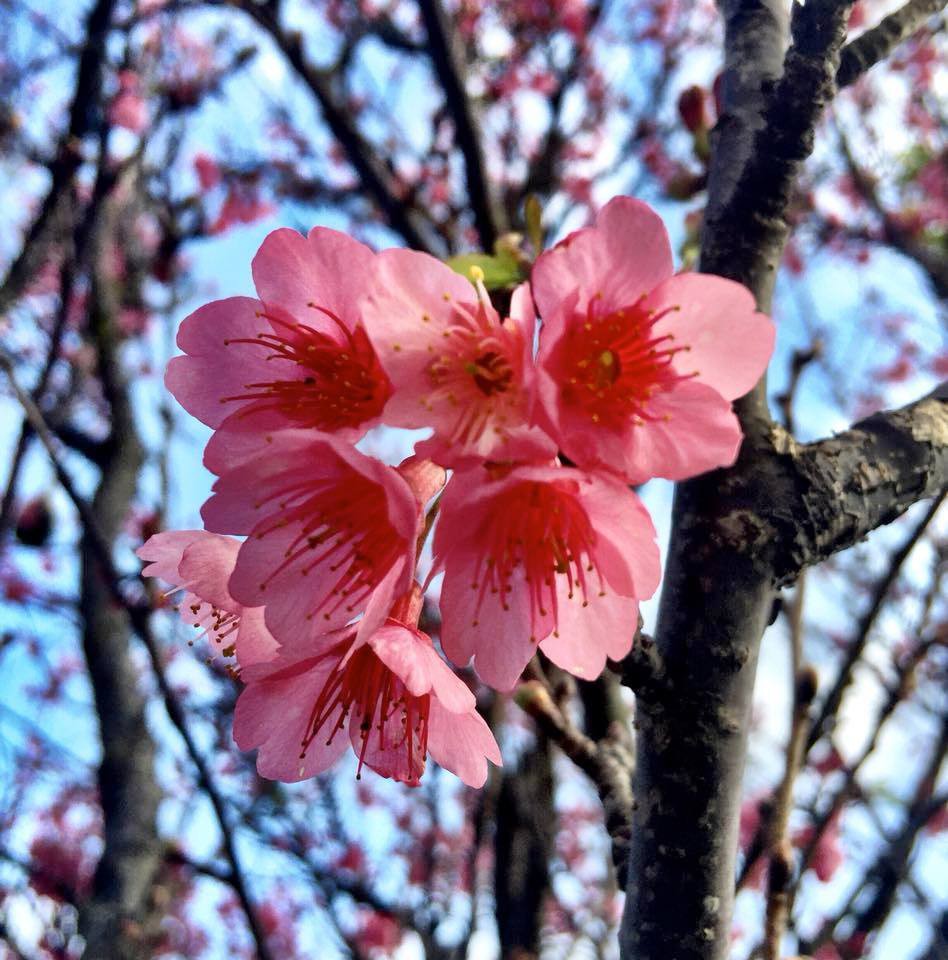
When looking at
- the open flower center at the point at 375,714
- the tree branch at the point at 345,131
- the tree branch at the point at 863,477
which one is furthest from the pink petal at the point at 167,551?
the tree branch at the point at 345,131

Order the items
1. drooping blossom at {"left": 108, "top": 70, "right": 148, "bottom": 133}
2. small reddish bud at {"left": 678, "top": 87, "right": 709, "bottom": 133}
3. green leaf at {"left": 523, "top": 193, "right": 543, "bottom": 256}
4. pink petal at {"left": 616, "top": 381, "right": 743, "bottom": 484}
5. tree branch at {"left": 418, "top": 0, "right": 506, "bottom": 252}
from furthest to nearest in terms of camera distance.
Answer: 1. drooping blossom at {"left": 108, "top": 70, "right": 148, "bottom": 133}
2. tree branch at {"left": 418, "top": 0, "right": 506, "bottom": 252}
3. small reddish bud at {"left": 678, "top": 87, "right": 709, "bottom": 133}
4. green leaf at {"left": 523, "top": 193, "right": 543, "bottom": 256}
5. pink petal at {"left": 616, "top": 381, "right": 743, "bottom": 484}

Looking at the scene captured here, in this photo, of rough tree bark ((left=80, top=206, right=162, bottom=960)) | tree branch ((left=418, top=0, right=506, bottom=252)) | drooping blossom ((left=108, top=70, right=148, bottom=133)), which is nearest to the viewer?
tree branch ((left=418, top=0, right=506, bottom=252))

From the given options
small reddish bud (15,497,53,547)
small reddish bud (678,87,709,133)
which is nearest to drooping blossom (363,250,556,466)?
small reddish bud (678,87,709,133)

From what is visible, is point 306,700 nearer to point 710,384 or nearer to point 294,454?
point 294,454

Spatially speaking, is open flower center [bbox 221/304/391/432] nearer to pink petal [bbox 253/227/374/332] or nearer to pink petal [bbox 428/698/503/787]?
pink petal [bbox 253/227/374/332]

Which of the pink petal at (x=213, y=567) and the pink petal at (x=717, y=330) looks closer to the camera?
the pink petal at (x=717, y=330)

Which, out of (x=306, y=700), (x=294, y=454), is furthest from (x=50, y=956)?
(x=294, y=454)

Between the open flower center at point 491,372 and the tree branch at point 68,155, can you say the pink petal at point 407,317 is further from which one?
the tree branch at point 68,155
